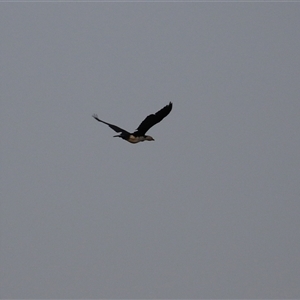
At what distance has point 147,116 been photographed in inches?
7288

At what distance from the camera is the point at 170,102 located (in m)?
184

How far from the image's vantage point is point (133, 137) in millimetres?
186500

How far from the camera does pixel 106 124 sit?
18712cm

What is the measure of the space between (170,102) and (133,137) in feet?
11.9

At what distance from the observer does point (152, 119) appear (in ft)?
607

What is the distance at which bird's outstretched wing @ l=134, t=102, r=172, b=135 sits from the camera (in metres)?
184

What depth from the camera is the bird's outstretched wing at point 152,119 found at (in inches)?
7259

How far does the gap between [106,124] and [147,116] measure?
10.2 ft

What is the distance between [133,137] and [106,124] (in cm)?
182

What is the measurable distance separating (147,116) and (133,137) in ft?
6.49
